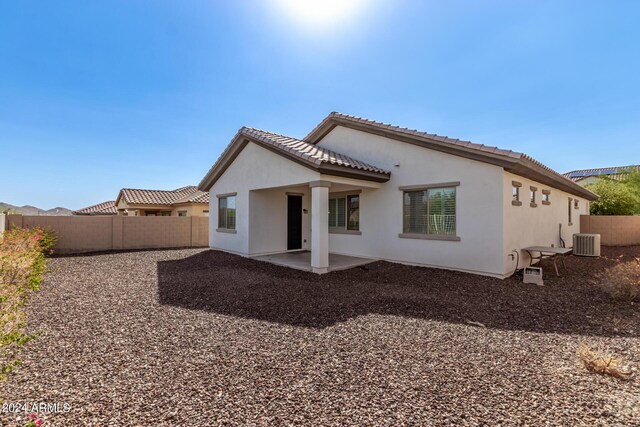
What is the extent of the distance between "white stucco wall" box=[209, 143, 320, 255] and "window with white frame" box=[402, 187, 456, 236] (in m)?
4.04

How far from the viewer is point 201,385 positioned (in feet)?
10.3

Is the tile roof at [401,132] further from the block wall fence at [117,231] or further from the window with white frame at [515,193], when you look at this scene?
the block wall fence at [117,231]

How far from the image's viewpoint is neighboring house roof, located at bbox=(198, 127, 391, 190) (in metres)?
9.09

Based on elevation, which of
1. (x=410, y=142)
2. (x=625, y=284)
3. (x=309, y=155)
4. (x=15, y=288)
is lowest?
(x=15, y=288)

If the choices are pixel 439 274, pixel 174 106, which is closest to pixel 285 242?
pixel 439 274

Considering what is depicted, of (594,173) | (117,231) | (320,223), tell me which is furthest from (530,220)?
(594,173)

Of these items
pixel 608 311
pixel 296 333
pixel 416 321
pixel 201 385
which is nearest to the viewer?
pixel 201 385

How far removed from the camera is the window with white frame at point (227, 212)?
13.5 m

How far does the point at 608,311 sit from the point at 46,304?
11.7m

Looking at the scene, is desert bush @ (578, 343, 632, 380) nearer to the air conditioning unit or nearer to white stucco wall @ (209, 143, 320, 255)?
white stucco wall @ (209, 143, 320, 255)

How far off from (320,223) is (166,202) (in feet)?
80.6

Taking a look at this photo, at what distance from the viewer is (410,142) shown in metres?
10.0

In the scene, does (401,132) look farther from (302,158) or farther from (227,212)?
(227,212)

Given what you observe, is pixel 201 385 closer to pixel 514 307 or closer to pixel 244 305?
pixel 244 305
